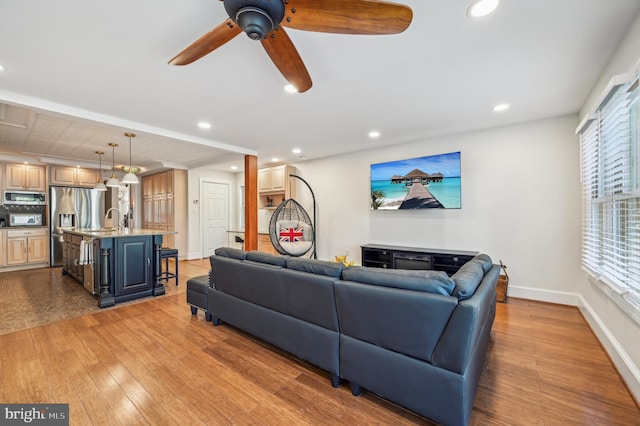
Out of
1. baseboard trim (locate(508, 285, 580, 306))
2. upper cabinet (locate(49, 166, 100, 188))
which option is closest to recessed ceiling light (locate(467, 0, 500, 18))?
baseboard trim (locate(508, 285, 580, 306))

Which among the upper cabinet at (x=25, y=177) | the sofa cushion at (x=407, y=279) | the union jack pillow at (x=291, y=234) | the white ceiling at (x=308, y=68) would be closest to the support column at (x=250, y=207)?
the union jack pillow at (x=291, y=234)

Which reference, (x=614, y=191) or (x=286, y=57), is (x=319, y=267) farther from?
(x=614, y=191)

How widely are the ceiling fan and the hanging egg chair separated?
382 centimetres

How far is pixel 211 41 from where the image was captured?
148 cm

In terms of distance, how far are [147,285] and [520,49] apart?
4.99 m

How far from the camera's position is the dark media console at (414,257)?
374cm

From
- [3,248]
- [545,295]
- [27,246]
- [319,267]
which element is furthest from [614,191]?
[3,248]

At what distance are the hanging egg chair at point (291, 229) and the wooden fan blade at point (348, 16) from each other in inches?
155

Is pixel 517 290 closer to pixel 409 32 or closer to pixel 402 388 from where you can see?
pixel 402 388

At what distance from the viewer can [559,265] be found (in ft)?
11.2

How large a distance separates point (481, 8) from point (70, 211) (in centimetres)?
815

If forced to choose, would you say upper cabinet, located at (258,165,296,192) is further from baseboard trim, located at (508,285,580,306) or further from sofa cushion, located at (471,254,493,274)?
baseboard trim, located at (508,285,580,306)

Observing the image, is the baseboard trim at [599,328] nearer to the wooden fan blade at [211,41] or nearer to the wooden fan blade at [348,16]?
the wooden fan blade at [348,16]

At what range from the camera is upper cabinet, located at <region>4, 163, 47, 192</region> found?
5505 mm
